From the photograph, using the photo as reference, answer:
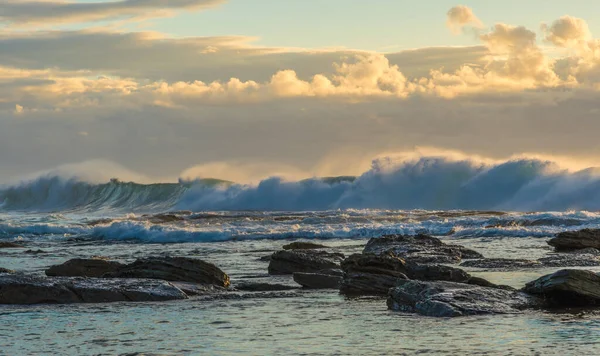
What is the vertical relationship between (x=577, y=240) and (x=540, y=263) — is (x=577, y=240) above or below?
above

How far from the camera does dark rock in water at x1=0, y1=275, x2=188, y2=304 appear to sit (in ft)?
54.1

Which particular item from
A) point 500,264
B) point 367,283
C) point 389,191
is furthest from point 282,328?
point 389,191

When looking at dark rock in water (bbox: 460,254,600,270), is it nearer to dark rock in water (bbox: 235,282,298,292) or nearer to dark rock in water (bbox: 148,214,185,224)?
dark rock in water (bbox: 235,282,298,292)

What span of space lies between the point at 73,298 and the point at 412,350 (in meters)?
7.53

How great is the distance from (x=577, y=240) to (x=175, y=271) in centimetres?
1483

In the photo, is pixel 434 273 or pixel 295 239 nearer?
pixel 434 273

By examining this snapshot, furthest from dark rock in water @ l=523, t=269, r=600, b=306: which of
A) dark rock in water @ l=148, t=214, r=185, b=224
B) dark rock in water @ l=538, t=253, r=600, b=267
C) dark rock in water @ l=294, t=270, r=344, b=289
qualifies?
dark rock in water @ l=148, t=214, r=185, b=224

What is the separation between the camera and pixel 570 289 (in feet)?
49.5

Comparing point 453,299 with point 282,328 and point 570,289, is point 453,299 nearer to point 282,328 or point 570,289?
point 570,289

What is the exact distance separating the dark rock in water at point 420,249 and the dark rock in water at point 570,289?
Result: 8534 mm

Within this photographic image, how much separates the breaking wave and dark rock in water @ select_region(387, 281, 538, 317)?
164ft

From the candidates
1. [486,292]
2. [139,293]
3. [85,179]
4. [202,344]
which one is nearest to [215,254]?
[139,293]

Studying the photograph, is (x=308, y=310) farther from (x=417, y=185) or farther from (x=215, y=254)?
(x=417, y=185)

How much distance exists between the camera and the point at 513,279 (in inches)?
765
